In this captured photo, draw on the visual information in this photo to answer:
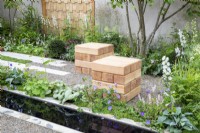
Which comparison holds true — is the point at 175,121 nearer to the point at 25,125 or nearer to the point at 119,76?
the point at 119,76

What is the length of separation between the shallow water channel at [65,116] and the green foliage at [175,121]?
0.88 feet

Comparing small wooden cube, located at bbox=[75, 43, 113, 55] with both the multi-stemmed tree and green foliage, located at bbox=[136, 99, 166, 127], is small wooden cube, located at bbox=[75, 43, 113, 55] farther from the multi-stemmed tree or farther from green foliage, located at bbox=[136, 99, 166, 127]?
green foliage, located at bbox=[136, 99, 166, 127]

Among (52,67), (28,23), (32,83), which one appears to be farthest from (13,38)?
(32,83)

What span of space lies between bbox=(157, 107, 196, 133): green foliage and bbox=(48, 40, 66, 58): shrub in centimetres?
427

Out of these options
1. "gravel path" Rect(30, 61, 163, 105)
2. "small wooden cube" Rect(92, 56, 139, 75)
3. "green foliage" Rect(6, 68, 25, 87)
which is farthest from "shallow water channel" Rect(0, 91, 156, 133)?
"gravel path" Rect(30, 61, 163, 105)

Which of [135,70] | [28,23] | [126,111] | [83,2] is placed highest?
[83,2]

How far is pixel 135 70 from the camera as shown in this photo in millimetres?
4539

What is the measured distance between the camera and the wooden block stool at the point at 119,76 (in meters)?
4.21

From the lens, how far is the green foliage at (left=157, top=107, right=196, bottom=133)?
3.26 metres

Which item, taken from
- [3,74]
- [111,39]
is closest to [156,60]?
[111,39]

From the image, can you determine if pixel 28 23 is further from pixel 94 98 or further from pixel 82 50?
pixel 94 98

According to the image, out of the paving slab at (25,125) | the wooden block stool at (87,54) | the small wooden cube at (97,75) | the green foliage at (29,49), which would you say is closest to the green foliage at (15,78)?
the paving slab at (25,125)

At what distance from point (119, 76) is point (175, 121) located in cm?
120

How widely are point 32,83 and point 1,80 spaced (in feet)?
2.38
